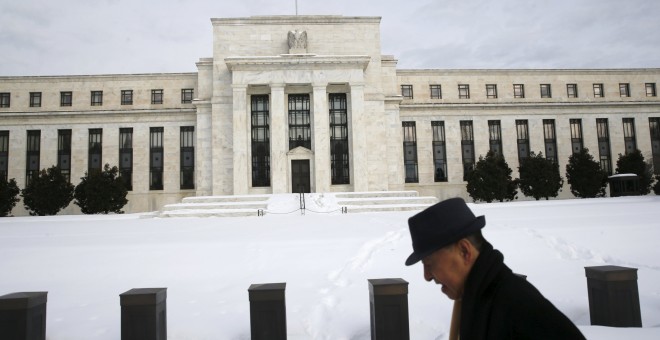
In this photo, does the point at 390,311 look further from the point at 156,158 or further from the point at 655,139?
the point at 655,139

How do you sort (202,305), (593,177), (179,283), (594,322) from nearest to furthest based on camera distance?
(594,322), (202,305), (179,283), (593,177)

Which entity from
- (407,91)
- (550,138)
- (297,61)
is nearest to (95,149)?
(297,61)

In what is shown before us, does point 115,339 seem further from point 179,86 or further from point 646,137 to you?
point 646,137

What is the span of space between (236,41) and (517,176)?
32145 mm

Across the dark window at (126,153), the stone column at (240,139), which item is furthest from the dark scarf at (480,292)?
the dark window at (126,153)

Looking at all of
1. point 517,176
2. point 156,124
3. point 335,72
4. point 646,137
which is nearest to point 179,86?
point 156,124

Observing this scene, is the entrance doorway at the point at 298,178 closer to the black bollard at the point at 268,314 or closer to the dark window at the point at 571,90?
the dark window at the point at 571,90

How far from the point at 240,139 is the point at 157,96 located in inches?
548

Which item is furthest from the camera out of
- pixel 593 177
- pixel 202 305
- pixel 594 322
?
pixel 593 177

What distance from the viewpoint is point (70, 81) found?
45.9m

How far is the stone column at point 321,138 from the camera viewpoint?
38.7m

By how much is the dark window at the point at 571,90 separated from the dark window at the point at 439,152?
15.8m

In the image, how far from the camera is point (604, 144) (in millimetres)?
47812

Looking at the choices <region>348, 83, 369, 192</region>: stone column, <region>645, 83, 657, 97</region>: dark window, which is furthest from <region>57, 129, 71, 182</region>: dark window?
<region>645, 83, 657, 97</region>: dark window
